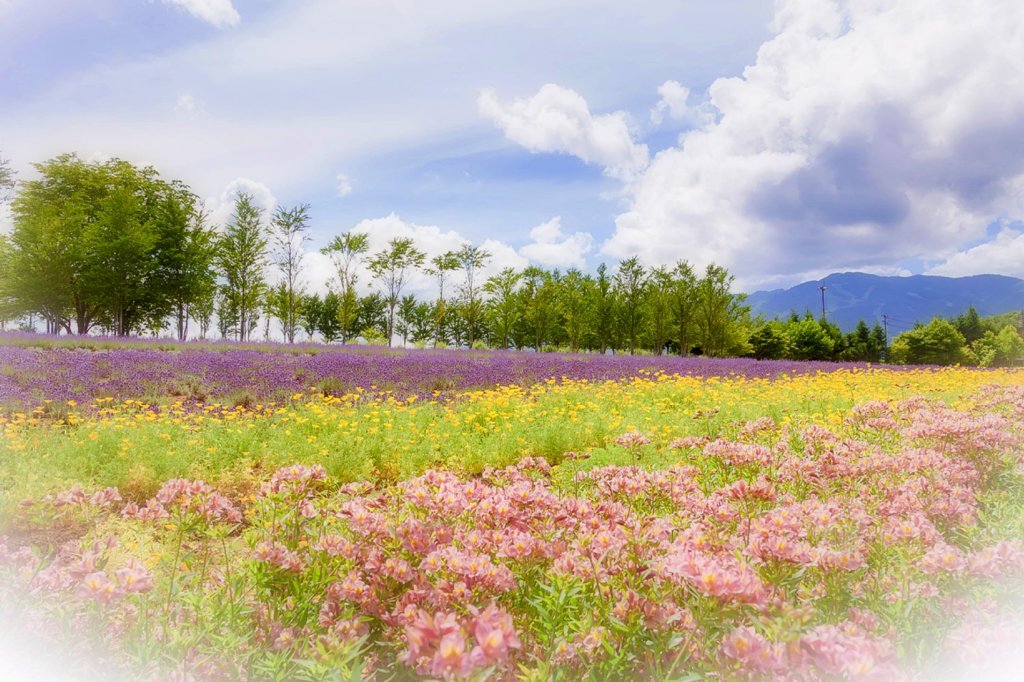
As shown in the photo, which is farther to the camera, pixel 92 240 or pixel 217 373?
pixel 217 373

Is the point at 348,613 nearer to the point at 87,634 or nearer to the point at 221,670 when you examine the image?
the point at 221,670

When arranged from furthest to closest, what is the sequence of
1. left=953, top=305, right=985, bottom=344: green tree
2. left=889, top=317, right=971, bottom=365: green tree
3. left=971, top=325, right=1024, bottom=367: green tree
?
left=953, top=305, right=985, bottom=344: green tree
left=889, top=317, right=971, bottom=365: green tree
left=971, top=325, right=1024, bottom=367: green tree

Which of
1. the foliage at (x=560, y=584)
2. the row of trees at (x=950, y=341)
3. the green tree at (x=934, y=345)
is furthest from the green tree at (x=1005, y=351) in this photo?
the foliage at (x=560, y=584)

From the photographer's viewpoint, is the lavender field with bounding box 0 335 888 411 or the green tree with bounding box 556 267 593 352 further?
the green tree with bounding box 556 267 593 352

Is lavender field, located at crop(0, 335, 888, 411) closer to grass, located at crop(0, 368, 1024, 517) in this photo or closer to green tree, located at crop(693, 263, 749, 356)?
grass, located at crop(0, 368, 1024, 517)

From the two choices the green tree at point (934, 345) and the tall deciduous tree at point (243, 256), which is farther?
the green tree at point (934, 345)

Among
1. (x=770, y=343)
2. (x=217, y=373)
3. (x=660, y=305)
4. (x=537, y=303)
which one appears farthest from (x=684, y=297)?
(x=217, y=373)

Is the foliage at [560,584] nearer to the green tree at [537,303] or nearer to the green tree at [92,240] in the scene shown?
the green tree at [92,240]

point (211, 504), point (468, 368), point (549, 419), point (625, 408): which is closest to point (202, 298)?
point (468, 368)

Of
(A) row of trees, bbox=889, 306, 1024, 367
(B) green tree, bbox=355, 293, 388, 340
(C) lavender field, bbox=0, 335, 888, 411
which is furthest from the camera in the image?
(A) row of trees, bbox=889, 306, 1024, 367

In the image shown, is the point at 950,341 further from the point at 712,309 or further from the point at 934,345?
the point at 712,309

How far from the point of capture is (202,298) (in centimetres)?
959

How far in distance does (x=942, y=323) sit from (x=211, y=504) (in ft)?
182

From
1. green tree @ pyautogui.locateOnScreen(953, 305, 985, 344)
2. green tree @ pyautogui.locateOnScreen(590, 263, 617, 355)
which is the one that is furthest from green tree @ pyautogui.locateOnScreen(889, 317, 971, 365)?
green tree @ pyautogui.locateOnScreen(590, 263, 617, 355)
